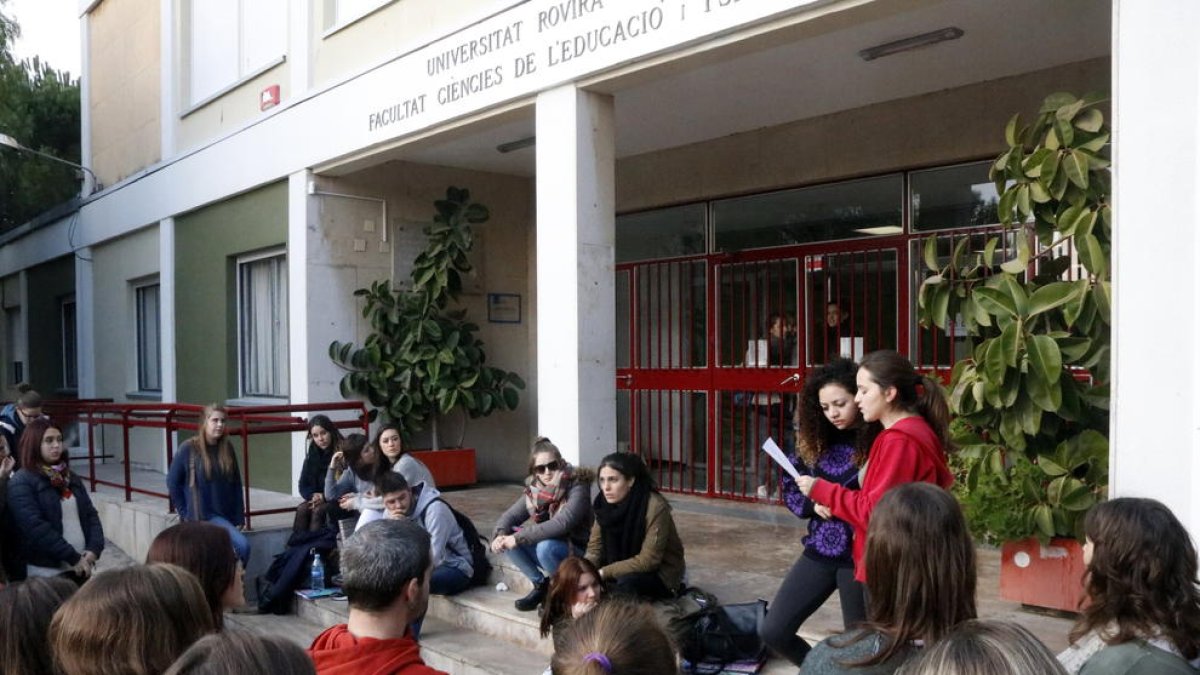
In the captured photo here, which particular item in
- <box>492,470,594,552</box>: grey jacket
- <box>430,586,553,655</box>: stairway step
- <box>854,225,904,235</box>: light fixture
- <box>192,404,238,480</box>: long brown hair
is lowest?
<box>430,586,553,655</box>: stairway step

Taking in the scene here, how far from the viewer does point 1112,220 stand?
3717mm

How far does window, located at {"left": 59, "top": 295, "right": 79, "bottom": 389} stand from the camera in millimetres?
15027

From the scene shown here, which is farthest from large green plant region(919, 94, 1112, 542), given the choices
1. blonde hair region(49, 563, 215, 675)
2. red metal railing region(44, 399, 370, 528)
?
red metal railing region(44, 399, 370, 528)

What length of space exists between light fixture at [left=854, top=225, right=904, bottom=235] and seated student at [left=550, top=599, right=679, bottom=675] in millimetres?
5592

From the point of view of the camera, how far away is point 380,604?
2.43 m

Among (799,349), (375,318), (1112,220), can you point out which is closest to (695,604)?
(1112,220)

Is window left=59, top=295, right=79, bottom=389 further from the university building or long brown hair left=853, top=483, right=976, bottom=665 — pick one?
long brown hair left=853, top=483, right=976, bottom=665

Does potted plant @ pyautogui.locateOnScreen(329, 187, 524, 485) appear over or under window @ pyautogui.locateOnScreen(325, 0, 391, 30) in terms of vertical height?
under

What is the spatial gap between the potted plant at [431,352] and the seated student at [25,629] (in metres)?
6.08

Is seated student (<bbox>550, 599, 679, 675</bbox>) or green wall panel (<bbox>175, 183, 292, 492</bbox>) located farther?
green wall panel (<bbox>175, 183, 292, 492</bbox>)

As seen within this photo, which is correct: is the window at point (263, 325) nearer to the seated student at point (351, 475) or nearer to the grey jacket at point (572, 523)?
the seated student at point (351, 475)

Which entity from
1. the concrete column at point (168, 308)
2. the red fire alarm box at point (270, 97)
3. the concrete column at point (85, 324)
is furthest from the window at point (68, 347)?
the red fire alarm box at point (270, 97)

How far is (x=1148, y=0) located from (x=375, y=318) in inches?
257

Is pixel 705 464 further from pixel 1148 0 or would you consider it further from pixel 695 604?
pixel 1148 0
